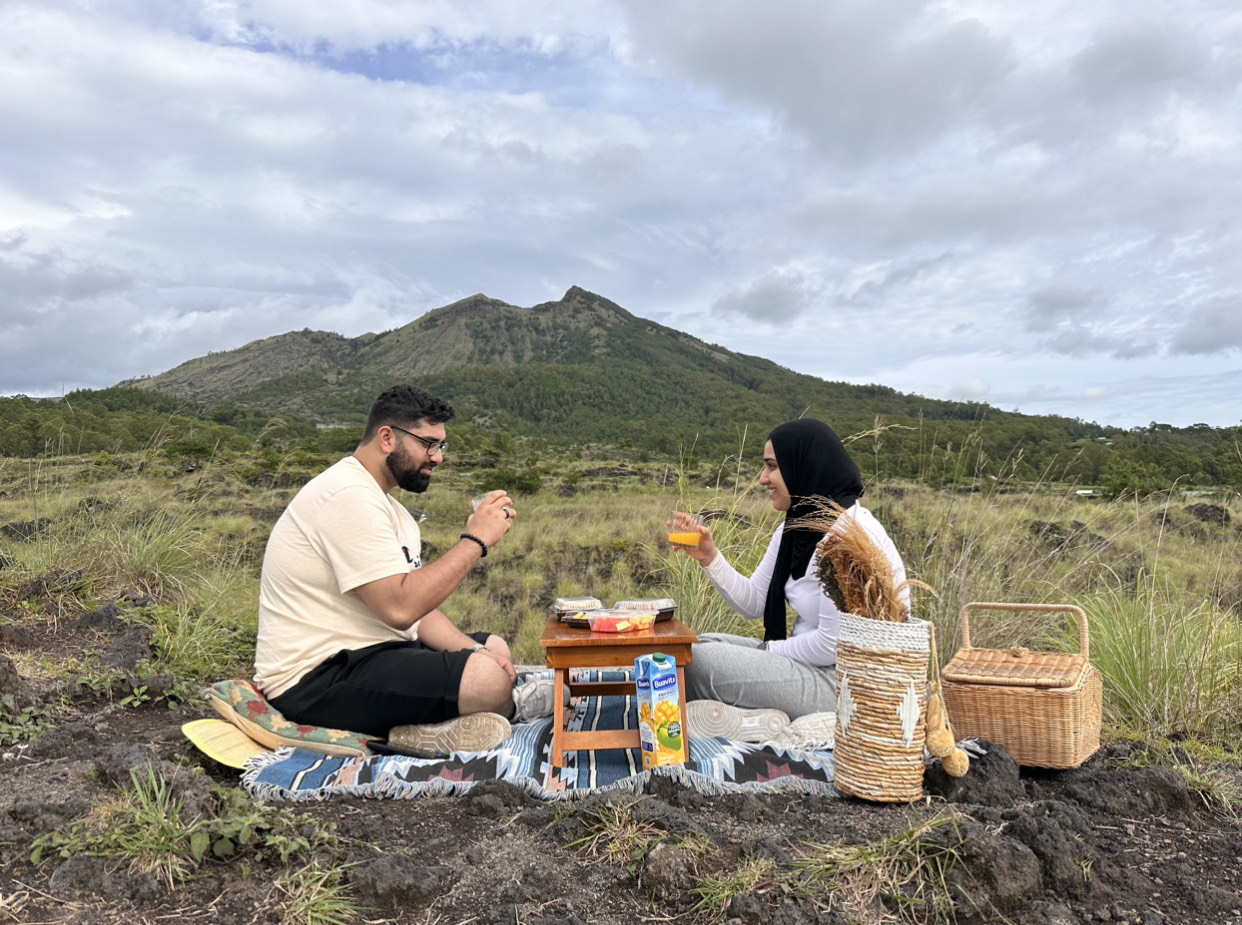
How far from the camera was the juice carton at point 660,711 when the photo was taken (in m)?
2.82

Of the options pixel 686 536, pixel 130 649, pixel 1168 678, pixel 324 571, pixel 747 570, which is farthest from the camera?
pixel 747 570

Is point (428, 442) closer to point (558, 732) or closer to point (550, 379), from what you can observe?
point (558, 732)

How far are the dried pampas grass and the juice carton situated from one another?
0.62 meters

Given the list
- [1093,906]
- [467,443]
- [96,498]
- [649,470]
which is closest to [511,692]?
[1093,906]

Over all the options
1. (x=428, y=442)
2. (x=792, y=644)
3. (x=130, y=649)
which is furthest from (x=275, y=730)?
(x=792, y=644)

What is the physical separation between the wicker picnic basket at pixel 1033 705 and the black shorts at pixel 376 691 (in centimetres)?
188

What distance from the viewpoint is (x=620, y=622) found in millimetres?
2949

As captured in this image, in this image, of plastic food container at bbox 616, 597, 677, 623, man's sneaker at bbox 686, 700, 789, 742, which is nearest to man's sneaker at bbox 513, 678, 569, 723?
plastic food container at bbox 616, 597, 677, 623

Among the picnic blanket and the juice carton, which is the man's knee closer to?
the picnic blanket

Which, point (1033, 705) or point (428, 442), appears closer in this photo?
point (1033, 705)

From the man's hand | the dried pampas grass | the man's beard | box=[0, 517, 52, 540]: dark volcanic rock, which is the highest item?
the man's beard

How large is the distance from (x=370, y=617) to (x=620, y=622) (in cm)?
97

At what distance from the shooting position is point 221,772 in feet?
9.64

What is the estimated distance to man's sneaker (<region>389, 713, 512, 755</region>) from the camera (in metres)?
3.11
